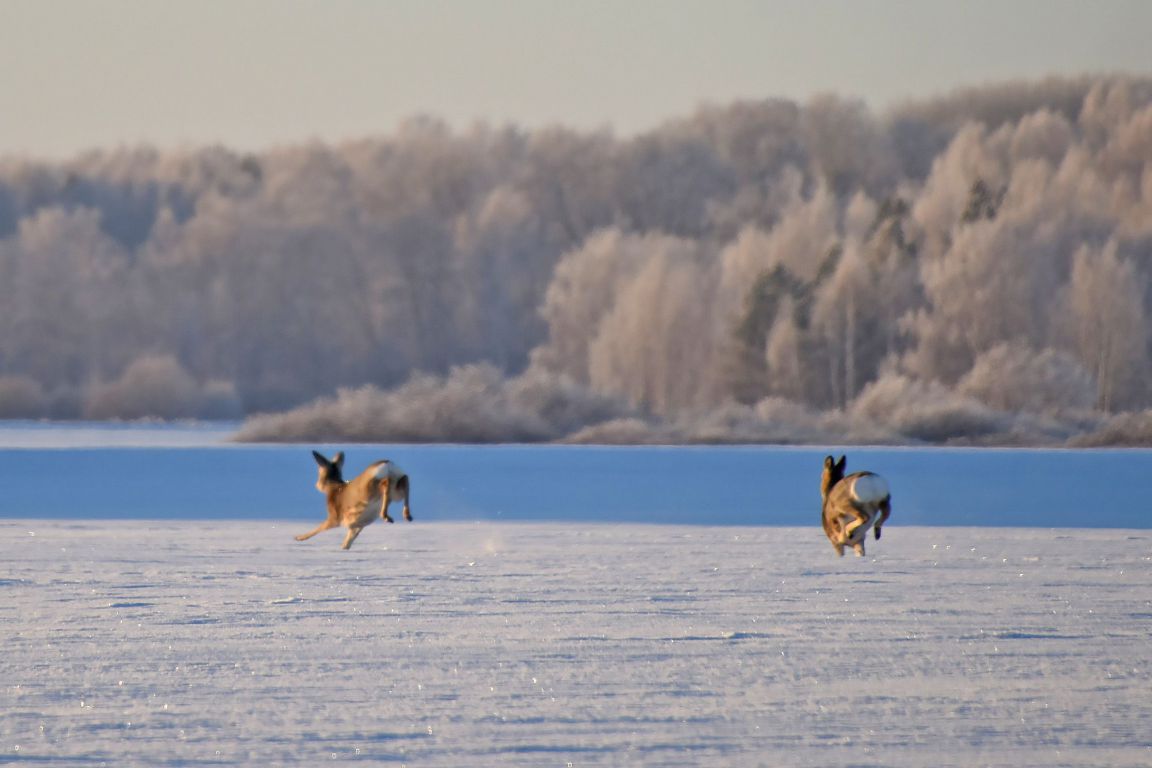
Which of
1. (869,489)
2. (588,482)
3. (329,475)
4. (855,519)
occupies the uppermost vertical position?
(329,475)

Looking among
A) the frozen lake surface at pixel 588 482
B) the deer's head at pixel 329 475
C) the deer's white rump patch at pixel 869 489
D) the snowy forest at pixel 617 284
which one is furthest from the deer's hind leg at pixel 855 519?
the snowy forest at pixel 617 284

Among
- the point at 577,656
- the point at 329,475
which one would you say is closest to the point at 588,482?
the point at 329,475

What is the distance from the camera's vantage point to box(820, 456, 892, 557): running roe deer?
26.8 feet

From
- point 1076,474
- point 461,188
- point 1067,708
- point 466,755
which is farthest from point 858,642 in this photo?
point 461,188

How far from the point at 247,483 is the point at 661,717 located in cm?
1478

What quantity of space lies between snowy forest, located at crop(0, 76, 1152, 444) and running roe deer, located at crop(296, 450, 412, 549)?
25219 millimetres

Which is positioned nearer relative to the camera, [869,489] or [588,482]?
[869,489]

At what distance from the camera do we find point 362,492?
8.49 m

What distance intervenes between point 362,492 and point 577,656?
1.55 metres

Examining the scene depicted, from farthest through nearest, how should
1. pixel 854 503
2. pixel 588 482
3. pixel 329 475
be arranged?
pixel 588 482
pixel 329 475
pixel 854 503

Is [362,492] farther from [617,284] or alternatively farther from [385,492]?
[617,284]

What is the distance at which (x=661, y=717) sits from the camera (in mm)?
6188

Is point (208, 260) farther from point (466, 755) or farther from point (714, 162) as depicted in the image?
point (466, 755)

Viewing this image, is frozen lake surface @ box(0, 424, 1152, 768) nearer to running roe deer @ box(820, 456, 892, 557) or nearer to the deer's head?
running roe deer @ box(820, 456, 892, 557)
